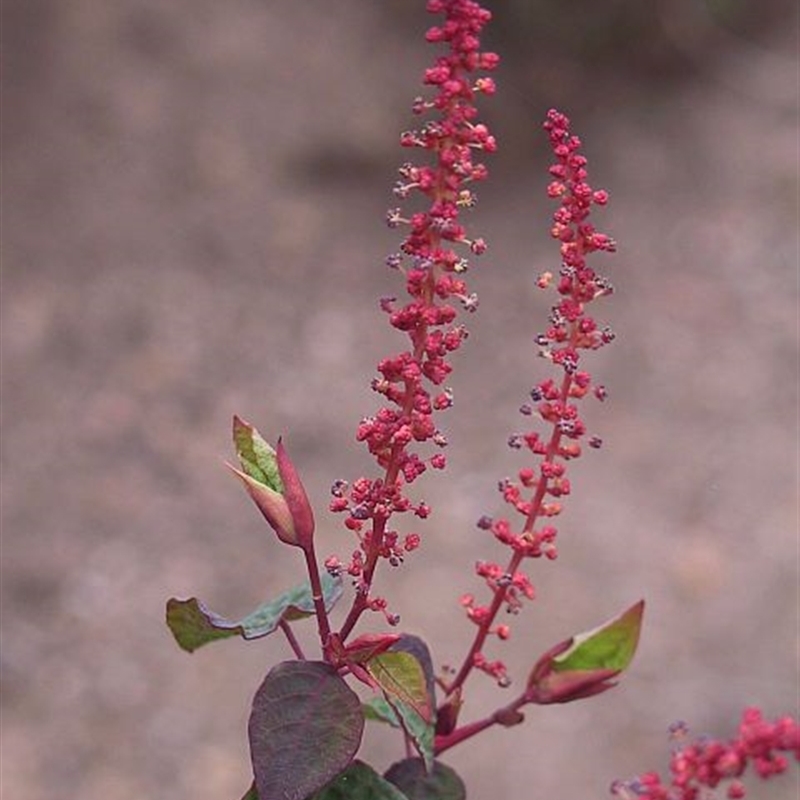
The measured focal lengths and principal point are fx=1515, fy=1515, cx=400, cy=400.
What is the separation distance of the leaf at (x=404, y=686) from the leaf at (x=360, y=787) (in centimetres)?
3

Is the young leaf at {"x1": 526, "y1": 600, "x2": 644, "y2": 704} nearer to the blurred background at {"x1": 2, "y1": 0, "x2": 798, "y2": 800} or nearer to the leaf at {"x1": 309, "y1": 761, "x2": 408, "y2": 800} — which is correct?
the leaf at {"x1": 309, "y1": 761, "x2": 408, "y2": 800}

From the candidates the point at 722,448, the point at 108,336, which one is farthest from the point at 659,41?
the point at 108,336

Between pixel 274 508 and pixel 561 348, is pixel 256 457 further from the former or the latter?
pixel 561 348

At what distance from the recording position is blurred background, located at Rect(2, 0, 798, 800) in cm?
394

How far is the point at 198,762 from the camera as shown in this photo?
376 cm

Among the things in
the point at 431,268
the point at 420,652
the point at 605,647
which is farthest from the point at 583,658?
the point at 431,268

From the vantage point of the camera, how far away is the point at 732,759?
875 mm

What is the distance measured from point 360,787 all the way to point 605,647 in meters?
0.21

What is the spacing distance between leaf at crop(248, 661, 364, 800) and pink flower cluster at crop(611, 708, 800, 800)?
0.19 m

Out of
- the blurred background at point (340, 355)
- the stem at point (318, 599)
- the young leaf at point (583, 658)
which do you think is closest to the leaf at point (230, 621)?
the stem at point (318, 599)

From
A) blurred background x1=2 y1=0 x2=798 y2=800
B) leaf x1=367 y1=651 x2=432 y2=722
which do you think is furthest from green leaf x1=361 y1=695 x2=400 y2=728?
blurred background x1=2 y1=0 x2=798 y2=800

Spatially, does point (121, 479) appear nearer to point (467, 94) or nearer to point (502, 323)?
point (502, 323)

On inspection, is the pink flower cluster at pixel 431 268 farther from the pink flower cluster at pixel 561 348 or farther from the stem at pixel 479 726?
the stem at pixel 479 726

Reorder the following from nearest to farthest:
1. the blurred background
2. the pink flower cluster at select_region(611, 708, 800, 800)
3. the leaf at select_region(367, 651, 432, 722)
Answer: the pink flower cluster at select_region(611, 708, 800, 800), the leaf at select_region(367, 651, 432, 722), the blurred background
